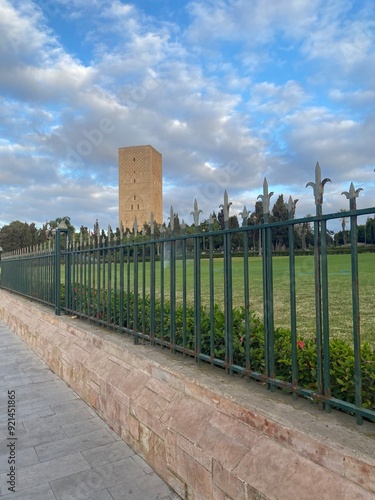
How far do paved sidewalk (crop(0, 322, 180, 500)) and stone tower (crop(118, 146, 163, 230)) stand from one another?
4867 cm

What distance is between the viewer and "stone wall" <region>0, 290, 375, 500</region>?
1703 mm

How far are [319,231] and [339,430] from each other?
1.01 meters

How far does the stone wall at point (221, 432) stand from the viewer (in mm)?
1703

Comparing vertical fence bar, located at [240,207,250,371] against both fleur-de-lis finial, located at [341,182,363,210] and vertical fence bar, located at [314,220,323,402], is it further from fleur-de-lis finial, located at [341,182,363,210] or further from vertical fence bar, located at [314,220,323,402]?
fleur-de-lis finial, located at [341,182,363,210]

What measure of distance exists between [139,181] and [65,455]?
56.3m

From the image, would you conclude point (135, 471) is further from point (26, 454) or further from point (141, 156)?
point (141, 156)

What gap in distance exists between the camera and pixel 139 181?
5772cm

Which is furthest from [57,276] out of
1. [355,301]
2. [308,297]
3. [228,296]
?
[355,301]

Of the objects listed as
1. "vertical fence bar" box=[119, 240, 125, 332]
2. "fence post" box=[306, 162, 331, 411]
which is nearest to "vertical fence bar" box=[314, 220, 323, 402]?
"fence post" box=[306, 162, 331, 411]

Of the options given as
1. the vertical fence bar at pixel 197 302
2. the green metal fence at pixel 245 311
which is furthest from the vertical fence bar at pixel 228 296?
the vertical fence bar at pixel 197 302

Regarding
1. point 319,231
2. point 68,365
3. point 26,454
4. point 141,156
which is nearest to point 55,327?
point 68,365

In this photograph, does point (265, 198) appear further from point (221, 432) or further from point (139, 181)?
point (139, 181)

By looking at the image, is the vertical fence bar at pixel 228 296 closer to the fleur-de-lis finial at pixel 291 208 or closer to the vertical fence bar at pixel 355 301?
the fleur-de-lis finial at pixel 291 208

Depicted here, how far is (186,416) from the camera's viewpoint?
8.48 ft
